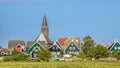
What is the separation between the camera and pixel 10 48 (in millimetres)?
102750

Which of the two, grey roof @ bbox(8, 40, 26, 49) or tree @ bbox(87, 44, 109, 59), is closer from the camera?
tree @ bbox(87, 44, 109, 59)

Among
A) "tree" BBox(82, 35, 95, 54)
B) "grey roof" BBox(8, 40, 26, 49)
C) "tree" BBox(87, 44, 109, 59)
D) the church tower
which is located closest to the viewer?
"tree" BBox(87, 44, 109, 59)

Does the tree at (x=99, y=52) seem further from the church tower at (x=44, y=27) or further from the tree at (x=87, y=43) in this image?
the church tower at (x=44, y=27)

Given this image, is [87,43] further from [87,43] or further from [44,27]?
[44,27]

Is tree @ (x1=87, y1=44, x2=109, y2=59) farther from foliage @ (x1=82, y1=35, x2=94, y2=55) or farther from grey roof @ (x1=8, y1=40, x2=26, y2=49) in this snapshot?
grey roof @ (x1=8, y1=40, x2=26, y2=49)

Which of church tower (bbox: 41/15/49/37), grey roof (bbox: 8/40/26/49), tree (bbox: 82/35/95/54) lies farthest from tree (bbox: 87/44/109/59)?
church tower (bbox: 41/15/49/37)

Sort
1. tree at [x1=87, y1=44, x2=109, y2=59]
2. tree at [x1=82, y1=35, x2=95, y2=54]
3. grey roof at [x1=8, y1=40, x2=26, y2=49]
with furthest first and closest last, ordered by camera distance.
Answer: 1. grey roof at [x1=8, y1=40, x2=26, y2=49]
2. tree at [x1=82, y1=35, x2=95, y2=54]
3. tree at [x1=87, y1=44, x2=109, y2=59]

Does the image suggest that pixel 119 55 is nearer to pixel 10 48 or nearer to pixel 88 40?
pixel 88 40

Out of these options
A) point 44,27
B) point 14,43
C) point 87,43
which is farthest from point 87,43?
point 44,27

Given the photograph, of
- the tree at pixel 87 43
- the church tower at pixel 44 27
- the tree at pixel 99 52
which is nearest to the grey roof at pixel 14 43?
the church tower at pixel 44 27

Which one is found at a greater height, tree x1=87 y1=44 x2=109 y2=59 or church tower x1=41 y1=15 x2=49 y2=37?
church tower x1=41 y1=15 x2=49 y2=37

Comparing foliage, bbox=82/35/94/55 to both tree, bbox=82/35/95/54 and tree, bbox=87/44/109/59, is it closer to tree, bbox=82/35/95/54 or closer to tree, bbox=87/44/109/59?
tree, bbox=82/35/95/54

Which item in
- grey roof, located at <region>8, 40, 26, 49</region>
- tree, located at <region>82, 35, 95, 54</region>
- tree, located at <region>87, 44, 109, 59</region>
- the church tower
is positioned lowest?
tree, located at <region>87, 44, 109, 59</region>

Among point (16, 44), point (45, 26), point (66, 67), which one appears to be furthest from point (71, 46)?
point (66, 67)
